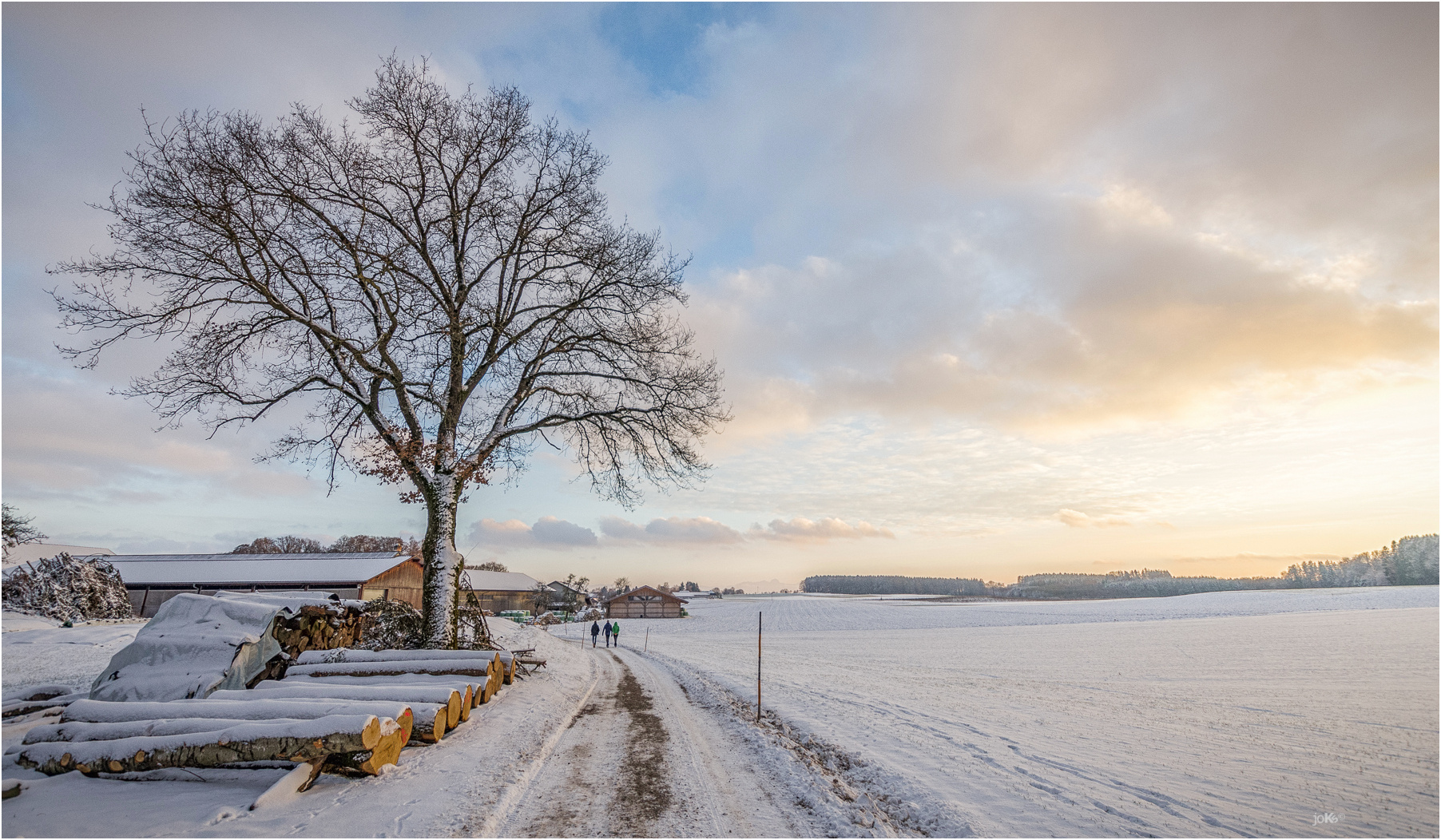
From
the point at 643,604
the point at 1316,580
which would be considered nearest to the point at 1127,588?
the point at 1316,580

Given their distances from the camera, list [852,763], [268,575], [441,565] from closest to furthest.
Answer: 1. [852,763]
2. [441,565]
3. [268,575]

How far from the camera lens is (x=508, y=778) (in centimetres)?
706

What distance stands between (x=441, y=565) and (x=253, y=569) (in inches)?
1529

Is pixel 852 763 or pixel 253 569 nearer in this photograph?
pixel 852 763

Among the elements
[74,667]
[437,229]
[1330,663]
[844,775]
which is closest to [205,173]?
[437,229]

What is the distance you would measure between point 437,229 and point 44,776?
12429 millimetres

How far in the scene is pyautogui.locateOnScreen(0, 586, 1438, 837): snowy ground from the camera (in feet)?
19.6

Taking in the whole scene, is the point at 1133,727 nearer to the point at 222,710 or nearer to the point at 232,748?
the point at 232,748

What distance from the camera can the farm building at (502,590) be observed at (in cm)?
6481

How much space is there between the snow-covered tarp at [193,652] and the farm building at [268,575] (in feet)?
99.4

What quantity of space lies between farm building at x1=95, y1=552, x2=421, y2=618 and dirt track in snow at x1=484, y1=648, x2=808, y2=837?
3354 cm

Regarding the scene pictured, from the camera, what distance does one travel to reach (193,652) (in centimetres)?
909

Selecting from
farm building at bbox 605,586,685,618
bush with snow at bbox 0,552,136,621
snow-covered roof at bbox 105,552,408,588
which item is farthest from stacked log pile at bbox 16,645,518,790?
farm building at bbox 605,586,685,618

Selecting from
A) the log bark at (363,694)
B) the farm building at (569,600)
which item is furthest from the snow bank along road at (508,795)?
the farm building at (569,600)
